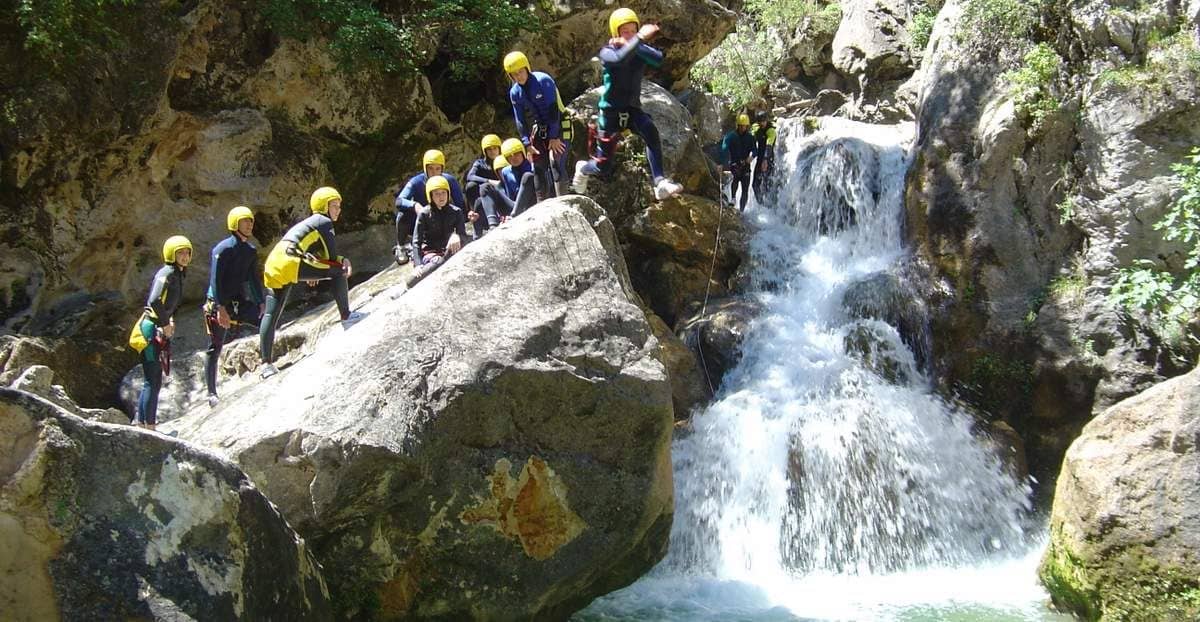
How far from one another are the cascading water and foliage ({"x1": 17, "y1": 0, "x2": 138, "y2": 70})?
8474 millimetres

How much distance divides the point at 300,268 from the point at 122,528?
12.9ft

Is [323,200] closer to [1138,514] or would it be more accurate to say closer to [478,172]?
[478,172]

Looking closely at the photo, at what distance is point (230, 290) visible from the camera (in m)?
8.29

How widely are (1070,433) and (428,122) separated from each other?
1000 centimetres

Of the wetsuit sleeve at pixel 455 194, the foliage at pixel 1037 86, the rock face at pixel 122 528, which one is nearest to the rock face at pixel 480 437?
the rock face at pixel 122 528

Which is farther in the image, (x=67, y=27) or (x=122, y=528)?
(x=67, y=27)

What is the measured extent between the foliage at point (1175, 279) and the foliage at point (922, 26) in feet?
35.0

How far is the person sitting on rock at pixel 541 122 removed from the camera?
857cm

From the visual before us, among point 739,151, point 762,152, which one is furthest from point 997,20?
point 739,151

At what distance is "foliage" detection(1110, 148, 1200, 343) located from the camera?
28.4ft

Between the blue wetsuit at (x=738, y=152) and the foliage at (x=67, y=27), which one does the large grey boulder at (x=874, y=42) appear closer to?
the blue wetsuit at (x=738, y=152)

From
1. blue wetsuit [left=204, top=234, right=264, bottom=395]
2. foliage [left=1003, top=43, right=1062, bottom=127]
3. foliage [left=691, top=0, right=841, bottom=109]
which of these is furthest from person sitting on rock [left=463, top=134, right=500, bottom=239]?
foliage [left=691, top=0, right=841, bottom=109]

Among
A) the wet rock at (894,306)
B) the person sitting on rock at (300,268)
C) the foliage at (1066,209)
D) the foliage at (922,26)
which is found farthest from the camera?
the foliage at (922,26)

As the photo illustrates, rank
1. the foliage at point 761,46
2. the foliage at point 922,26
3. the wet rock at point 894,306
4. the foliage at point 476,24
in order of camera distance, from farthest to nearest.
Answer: the foliage at point 761,46
the foliage at point 922,26
the foliage at point 476,24
the wet rock at point 894,306
